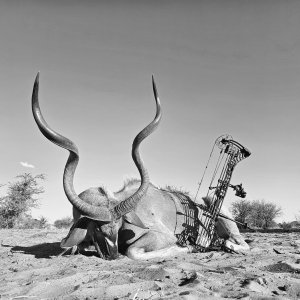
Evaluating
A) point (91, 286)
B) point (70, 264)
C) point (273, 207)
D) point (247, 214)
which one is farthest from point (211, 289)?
point (273, 207)

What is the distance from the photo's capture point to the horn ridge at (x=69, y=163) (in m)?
4.98

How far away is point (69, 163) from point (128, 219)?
1253 millimetres

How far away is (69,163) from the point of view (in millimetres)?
5473

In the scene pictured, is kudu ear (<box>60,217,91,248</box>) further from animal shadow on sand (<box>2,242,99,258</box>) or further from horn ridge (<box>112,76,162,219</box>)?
horn ridge (<box>112,76,162,219</box>)

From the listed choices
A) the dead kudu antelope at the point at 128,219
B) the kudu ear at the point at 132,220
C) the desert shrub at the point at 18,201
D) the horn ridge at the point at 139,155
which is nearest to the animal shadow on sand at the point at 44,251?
the dead kudu antelope at the point at 128,219

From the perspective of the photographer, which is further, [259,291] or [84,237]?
[84,237]

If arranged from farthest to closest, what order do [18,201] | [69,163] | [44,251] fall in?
[18,201], [44,251], [69,163]

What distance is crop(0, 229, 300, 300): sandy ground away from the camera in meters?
3.27

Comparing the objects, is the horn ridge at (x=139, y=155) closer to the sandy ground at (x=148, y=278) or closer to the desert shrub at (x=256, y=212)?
the sandy ground at (x=148, y=278)

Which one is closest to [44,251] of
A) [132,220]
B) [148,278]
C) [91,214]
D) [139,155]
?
[91,214]

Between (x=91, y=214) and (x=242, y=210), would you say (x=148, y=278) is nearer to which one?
(x=91, y=214)

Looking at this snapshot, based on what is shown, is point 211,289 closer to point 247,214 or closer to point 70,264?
point 70,264

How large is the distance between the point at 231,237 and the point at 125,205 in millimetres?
2891

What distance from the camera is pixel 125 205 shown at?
17.9ft
